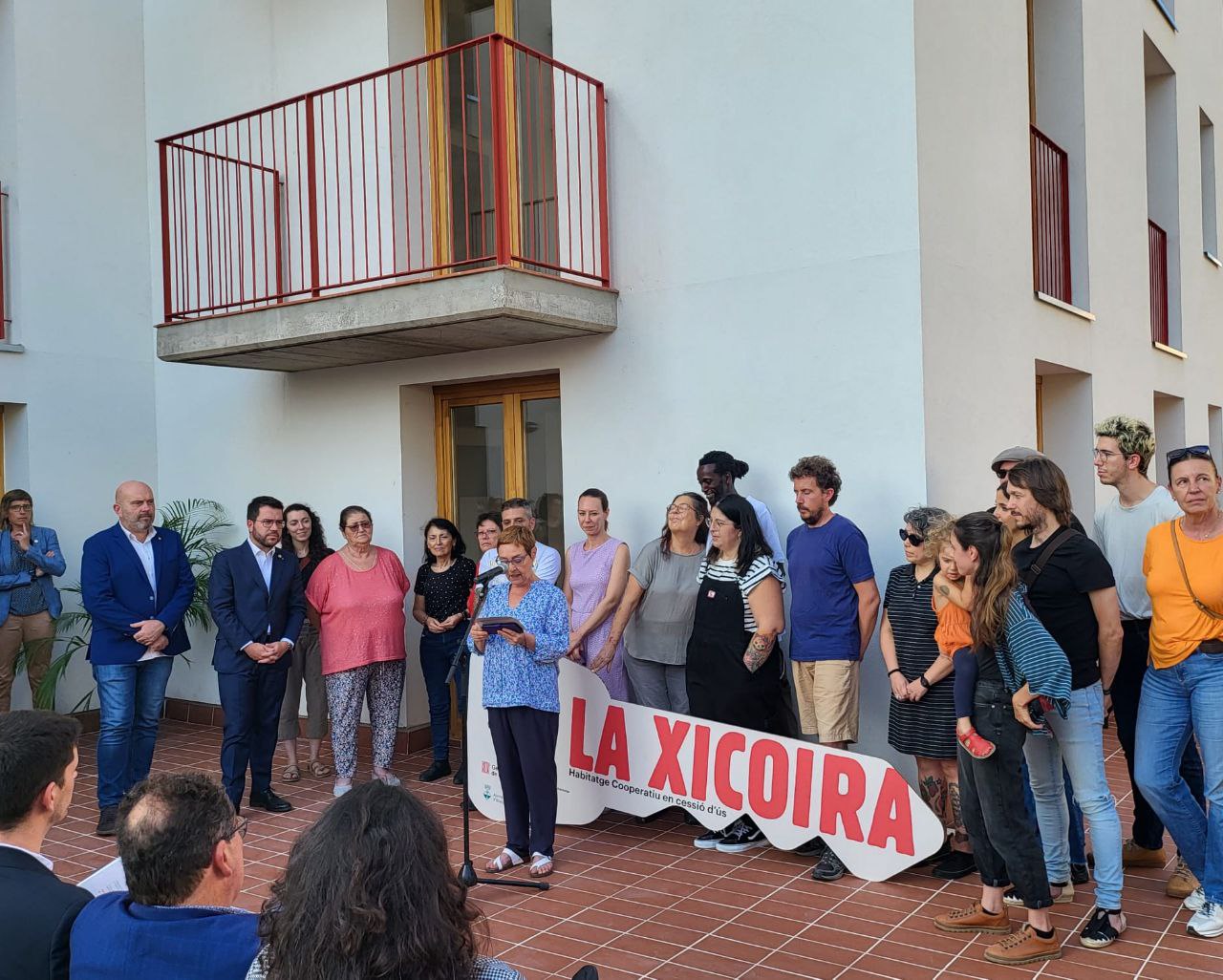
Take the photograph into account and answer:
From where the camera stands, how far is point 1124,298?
339 inches

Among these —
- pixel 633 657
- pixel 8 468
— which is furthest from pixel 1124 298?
pixel 8 468

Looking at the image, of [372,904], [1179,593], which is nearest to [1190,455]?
[1179,593]

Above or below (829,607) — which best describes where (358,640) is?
below

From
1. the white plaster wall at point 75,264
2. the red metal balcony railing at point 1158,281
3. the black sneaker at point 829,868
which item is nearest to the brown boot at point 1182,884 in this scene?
the black sneaker at point 829,868

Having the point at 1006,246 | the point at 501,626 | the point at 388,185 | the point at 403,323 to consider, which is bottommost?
the point at 501,626

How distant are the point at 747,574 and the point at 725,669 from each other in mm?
473

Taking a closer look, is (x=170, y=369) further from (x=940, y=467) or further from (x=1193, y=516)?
(x=1193, y=516)

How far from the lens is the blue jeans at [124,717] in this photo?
5.98m

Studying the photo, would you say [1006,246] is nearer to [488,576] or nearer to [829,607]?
[829,607]

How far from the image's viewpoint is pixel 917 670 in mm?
4863

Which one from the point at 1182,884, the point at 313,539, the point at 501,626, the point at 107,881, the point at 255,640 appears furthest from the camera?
the point at 313,539

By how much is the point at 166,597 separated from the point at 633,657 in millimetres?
2700

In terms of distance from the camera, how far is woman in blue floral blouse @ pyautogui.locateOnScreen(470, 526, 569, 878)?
16.4ft

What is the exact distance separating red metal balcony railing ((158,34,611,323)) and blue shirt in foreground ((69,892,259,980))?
4.74 metres
